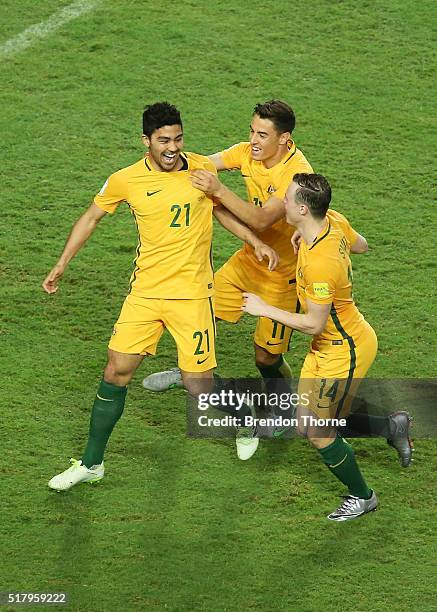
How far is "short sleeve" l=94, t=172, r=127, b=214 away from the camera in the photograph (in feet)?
28.6

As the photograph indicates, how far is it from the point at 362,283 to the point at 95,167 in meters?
2.73

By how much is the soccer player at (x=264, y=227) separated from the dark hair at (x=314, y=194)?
57 centimetres

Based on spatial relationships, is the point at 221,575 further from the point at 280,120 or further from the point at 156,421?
the point at 280,120

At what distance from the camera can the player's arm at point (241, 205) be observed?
8.56 meters

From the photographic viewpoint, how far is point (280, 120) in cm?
903

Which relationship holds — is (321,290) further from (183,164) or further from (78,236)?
(78,236)

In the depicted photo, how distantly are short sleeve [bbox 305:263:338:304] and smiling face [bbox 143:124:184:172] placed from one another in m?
1.07

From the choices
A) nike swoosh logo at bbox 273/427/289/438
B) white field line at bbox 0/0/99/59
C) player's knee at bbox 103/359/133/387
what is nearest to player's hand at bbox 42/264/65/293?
player's knee at bbox 103/359/133/387

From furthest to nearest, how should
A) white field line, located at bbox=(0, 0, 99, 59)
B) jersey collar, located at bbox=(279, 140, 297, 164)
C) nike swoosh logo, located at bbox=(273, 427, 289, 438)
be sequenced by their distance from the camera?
white field line, located at bbox=(0, 0, 99, 59)
nike swoosh logo, located at bbox=(273, 427, 289, 438)
jersey collar, located at bbox=(279, 140, 297, 164)

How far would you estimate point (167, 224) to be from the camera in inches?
341

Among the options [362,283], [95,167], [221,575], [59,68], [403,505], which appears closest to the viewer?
[221,575]

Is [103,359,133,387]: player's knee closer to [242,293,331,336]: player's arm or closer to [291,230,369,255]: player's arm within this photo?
[242,293,331,336]: player's arm

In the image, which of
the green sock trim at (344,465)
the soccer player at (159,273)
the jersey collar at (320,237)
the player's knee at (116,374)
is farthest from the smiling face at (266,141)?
the green sock trim at (344,465)

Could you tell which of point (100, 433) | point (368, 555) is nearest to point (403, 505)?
point (368, 555)
